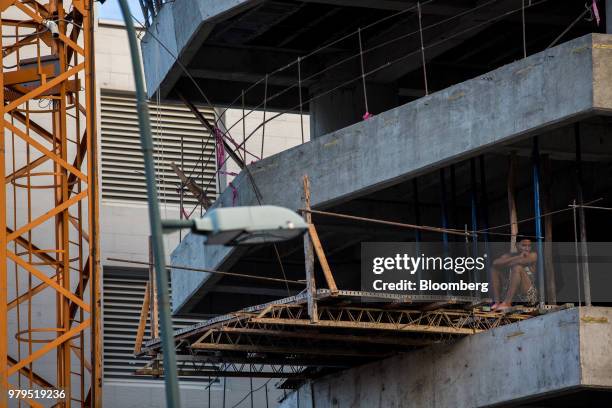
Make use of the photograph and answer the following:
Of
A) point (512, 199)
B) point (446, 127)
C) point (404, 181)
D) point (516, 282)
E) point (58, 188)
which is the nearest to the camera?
point (516, 282)

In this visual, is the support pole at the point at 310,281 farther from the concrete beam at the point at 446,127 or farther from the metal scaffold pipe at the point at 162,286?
the metal scaffold pipe at the point at 162,286

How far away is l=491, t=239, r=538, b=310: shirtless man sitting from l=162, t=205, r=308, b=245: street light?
1317cm

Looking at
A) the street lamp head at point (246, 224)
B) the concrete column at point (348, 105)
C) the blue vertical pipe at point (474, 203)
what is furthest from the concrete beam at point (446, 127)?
the street lamp head at point (246, 224)

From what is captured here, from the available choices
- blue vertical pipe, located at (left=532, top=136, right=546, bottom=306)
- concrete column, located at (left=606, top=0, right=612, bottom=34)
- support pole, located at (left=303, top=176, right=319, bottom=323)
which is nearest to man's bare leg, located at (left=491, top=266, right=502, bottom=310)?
blue vertical pipe, located at (left=532, top=136, right=546, bottom=306)

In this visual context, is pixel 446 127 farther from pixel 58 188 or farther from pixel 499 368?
pixel 58 188

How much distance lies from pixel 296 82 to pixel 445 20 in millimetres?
7195

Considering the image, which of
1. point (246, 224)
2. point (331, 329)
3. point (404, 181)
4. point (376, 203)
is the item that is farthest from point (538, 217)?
point (246, 224)

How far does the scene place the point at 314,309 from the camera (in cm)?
2531

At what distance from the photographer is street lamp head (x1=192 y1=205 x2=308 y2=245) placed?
45.8ft

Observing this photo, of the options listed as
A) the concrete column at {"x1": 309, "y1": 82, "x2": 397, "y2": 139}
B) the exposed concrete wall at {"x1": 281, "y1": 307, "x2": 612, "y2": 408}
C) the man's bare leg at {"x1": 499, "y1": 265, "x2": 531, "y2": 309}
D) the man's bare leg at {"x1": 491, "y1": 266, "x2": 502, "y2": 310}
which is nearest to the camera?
the exposed concrete wall at {"x1": 281, "y1": 307, "x2": 612, "y2": 408}

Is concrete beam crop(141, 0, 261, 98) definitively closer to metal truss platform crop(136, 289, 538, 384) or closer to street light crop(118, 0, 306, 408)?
metal truss platform crop(136, 289, 538, 384)

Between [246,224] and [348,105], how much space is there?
21.9 metres

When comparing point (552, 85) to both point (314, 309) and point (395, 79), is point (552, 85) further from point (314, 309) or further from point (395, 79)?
point (395, 79)

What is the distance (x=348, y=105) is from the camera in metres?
35.7
